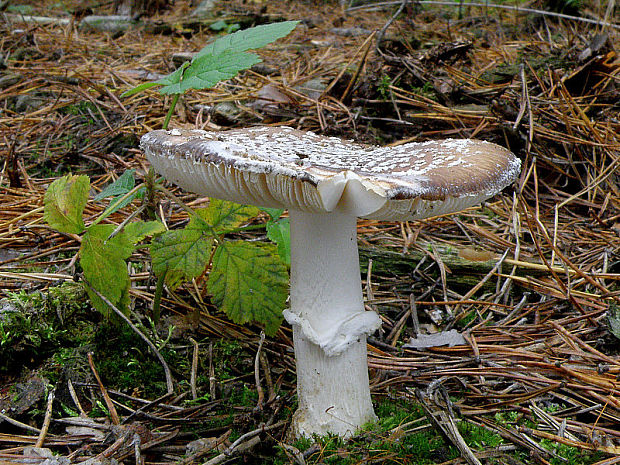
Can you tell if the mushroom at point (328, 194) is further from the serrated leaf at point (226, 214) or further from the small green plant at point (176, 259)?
the serrated leaf at point (226, 214)

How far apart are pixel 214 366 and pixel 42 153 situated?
7.65ft

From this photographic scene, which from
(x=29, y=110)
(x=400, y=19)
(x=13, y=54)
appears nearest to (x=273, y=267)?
(x=29, y=110)

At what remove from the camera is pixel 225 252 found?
219 cm

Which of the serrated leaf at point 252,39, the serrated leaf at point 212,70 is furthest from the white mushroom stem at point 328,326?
the serrated leaf at point 252,39

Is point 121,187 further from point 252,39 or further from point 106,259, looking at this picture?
point 252,39

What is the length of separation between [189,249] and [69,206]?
19.9 inches

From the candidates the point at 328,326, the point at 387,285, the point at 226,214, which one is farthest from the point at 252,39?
→ the point at 387,285

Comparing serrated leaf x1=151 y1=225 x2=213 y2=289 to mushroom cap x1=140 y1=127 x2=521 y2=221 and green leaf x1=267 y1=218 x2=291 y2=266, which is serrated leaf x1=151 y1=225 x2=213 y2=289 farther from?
mushroom cap x1=140 y1=127 x2=521 y2=221

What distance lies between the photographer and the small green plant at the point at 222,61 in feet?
6.62

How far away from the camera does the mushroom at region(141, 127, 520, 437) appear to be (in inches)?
58.4

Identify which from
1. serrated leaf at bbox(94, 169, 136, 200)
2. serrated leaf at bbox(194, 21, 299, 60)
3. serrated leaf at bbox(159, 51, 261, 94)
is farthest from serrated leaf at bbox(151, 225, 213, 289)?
serrated leaf at bbox(194, 21, 299, 60)

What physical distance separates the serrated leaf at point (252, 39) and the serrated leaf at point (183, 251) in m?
0.72

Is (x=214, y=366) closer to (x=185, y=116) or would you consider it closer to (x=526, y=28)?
(x=185, y=116)

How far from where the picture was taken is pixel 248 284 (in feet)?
7.14
